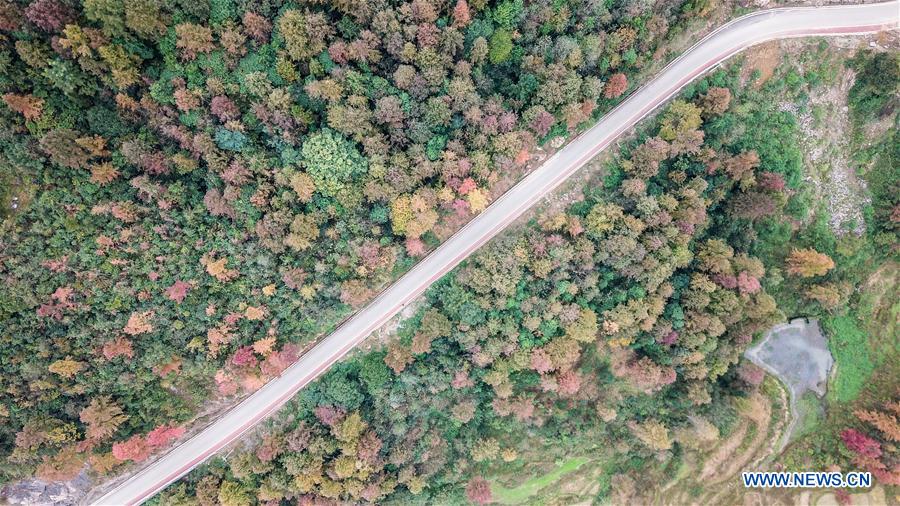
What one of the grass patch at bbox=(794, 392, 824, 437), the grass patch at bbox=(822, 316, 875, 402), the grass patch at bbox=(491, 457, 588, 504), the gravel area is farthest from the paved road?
the grass patch at bbox=(794, 392, 824, 437)

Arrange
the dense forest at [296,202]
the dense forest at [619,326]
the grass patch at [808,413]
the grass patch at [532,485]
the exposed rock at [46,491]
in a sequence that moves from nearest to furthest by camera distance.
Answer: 1. the dense forest at [296,202]
2. the exposed rock at [46,491]
3. the dense forest at [619,326]
4. the grass patch at [532,485]
5. the grass patch at [808,413]

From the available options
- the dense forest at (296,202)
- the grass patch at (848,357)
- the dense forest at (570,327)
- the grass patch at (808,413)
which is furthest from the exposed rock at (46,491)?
the grass patch at (848,357)

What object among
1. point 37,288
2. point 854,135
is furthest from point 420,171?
point 854,135

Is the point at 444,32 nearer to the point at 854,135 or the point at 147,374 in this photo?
the point at 147,374

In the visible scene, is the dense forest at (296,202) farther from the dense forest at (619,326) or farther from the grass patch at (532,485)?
the grass patch at (532,485)

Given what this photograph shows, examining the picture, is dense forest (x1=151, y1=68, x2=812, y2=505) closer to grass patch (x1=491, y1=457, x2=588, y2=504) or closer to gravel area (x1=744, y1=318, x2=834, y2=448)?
grass patch (x1=491, y1=457, x2=588, y2=504)

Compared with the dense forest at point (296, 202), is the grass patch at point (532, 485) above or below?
below

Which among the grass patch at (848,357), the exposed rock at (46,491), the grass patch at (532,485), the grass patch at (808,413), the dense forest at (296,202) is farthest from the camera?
the grass patch at (808,413)
